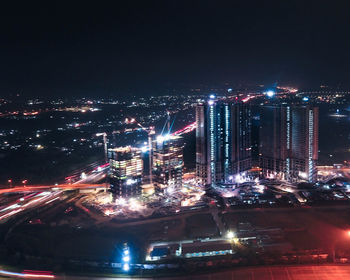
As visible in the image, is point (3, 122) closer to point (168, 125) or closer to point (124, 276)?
point (168, 125)

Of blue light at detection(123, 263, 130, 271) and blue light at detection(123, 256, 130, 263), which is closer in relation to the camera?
blue light at detection(123, 263, 130, 271)

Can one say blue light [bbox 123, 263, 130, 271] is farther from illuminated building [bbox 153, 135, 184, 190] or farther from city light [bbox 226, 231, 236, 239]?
illuminated building [bbox 153, 135, 184, 190]

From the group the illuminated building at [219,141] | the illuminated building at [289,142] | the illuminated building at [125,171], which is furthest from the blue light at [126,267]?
the illuminated building at [289,142]

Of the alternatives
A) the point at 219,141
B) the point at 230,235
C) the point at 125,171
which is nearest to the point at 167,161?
the point at 125,171

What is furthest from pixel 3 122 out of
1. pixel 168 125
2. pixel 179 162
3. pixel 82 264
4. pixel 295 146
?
pixel 295 146

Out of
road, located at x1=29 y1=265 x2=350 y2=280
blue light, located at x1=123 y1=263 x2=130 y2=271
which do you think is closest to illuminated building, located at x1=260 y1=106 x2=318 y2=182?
road, located at x1=29 y1=265 x2=350 y2=280

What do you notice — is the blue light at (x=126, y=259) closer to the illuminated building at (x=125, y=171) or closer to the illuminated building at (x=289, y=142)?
the illuminated building at (x=125, y=171)

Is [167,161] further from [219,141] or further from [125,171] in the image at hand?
[219,141]
